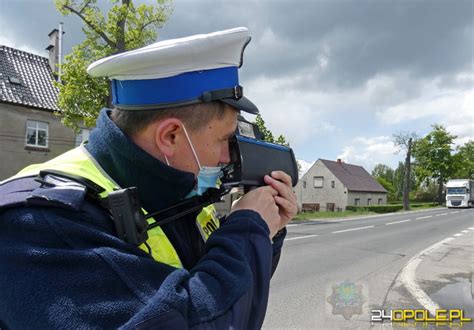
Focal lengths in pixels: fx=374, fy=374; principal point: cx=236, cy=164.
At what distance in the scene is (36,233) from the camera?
2.59 feet

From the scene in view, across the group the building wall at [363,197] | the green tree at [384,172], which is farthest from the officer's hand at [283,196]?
the green tree at [384,172]

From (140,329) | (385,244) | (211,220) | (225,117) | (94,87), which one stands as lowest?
(385,244)

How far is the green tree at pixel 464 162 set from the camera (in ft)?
192

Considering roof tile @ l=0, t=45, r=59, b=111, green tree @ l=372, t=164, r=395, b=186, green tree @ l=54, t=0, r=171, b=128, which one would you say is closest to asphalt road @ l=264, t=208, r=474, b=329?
green tree @ l=54, t=0, r=171, b=128

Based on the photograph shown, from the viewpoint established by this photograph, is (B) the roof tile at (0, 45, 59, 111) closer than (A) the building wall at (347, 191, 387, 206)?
Yes

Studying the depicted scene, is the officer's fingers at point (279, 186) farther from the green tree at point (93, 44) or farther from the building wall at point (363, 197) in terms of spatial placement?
the building wall at point (363, 197)

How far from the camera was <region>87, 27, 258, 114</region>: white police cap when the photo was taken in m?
1.04

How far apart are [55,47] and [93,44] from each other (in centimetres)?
1008

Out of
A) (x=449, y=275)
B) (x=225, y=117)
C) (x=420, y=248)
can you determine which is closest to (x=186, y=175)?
(x=225, y=117)

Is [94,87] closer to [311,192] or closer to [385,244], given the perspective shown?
[385,244]

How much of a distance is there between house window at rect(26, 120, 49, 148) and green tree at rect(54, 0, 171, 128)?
21.0 feet

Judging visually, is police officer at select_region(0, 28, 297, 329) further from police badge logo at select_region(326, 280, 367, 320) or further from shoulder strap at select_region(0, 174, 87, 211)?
police badge logo at select_region(326, 280, 367, 320)

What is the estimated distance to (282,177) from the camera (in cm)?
131

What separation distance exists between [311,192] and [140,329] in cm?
5074
